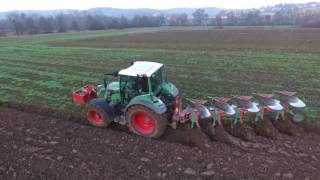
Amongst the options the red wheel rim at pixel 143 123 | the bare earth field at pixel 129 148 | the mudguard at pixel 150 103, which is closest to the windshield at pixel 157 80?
the mudguard at pixel 150 103

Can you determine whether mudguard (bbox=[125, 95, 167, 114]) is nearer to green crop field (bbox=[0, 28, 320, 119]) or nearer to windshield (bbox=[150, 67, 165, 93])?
windshield (bbox=[150, 67, 165, 93])

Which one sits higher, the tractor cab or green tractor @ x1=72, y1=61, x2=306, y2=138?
the tractor cab

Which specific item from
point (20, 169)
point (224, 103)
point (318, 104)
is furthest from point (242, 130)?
point (20, 169)

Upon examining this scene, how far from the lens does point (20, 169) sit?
7793mm

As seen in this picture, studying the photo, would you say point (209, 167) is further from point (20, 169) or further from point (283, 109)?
point (20, 169)

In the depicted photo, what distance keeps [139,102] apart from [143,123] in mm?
683

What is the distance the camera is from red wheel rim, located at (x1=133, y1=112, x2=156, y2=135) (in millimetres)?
9062

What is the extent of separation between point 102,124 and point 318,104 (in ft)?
22.8

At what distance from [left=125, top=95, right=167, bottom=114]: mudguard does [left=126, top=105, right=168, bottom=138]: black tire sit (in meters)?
0.09

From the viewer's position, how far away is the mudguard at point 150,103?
8.67 meters

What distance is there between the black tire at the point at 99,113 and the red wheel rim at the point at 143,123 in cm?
81

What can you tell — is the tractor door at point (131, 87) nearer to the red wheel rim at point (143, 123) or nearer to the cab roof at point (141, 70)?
the cab roof at point (141, 70)

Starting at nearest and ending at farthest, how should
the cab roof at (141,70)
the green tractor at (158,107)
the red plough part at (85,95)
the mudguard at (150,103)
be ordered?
the mudguard at (150,103) < the green tractor at (158,107) < the cab roof at (141,70) < the red plough part at (85,95)

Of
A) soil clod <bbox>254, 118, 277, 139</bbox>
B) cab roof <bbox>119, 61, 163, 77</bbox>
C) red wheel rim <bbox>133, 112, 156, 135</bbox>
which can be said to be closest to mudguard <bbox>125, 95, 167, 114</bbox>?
red wheel rim <bbox>133, 112, 156, 135</bbox>
